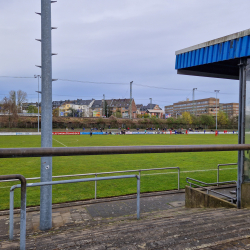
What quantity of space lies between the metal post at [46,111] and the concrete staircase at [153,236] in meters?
3.28

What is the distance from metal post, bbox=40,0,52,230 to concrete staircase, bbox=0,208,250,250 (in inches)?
129

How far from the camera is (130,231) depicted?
2.45 meters

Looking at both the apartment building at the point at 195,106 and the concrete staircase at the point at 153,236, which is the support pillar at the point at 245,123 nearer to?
the concrete staircase at the point at 153,236

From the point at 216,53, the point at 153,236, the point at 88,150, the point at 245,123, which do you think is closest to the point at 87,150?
the point at 88,150

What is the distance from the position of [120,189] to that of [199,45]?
6.33m

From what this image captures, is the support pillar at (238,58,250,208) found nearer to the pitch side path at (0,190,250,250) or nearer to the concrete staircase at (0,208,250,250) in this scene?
the pitch side path at (0,190,250,250)

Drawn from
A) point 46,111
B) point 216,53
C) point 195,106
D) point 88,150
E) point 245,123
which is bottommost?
point 88,150

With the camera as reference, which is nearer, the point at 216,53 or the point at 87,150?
the point at 87,150

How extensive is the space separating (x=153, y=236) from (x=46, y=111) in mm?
4144

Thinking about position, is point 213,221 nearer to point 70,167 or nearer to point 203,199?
point 203,199

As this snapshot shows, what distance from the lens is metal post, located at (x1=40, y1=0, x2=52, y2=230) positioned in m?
5.54

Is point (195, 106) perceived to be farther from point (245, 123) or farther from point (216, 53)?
point (245, 123)

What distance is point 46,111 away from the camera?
5602 mm

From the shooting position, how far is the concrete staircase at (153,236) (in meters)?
2.13
